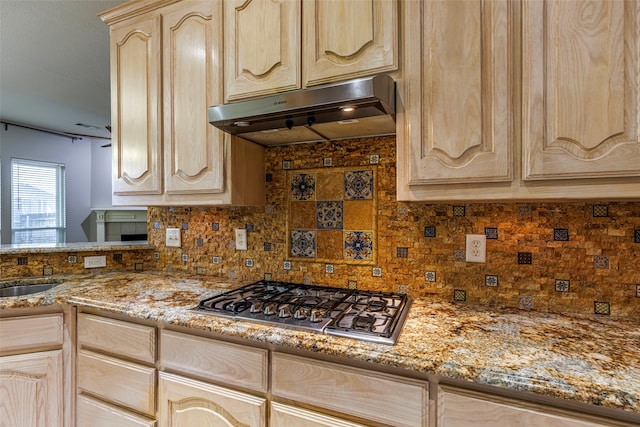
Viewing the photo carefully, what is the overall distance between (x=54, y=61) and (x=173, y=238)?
199cm

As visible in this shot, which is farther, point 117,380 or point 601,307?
point 117,380

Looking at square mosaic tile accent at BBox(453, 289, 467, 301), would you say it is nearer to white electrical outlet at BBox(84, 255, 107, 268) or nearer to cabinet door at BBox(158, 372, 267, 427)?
cabinet door at BBox(158, 372, 267, 427)

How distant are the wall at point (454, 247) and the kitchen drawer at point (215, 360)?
62 cm

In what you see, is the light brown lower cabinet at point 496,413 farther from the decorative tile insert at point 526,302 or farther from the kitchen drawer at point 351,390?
the decorative tile insert at point 526,302

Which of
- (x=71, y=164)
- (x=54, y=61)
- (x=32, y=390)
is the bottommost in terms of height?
(x=32, y=390)

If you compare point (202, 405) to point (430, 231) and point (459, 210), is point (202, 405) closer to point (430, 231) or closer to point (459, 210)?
point (430, 231)

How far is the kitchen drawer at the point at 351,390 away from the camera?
92 cm

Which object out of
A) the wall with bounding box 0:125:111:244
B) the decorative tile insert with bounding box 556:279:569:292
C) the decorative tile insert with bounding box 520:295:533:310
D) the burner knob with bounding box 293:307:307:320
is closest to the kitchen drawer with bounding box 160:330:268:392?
the burner knob with bounding box 293:307:307:320

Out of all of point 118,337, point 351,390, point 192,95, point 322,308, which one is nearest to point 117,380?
point 118,337

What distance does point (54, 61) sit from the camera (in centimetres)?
271

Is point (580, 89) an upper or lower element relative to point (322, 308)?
upper

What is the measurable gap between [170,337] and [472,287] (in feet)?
4.06

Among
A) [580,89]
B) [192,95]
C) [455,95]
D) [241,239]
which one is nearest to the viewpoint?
[580,89]

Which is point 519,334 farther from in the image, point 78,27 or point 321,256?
point 78,27
